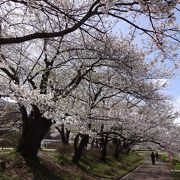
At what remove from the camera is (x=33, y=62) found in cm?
1922

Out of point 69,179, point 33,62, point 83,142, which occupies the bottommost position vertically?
point 69,179

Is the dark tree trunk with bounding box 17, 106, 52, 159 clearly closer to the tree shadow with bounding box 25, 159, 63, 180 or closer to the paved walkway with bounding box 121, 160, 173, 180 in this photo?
the tree shadow with bounding box 25, 159, 63, 180

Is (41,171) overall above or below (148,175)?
above

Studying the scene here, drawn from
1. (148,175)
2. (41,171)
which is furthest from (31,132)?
(148,175)

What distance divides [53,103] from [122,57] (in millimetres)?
3245

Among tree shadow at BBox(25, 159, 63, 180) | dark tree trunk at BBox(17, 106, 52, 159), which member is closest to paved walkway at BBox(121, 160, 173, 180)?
tree shadow at BBox(25, 159, 63, 180)

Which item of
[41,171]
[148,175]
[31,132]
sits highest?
[31,132]

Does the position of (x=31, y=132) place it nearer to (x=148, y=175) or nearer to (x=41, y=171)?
(x=41, y=171)

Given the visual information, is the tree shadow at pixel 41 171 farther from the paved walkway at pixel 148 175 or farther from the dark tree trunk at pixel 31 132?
the paved walkway at pixel 148 175

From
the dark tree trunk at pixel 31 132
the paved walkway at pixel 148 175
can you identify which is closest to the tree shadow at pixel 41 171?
the dark tree trunk at pixel 31 132

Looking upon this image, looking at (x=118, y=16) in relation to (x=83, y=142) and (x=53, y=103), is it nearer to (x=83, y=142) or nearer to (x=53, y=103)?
(x=53, y=103)

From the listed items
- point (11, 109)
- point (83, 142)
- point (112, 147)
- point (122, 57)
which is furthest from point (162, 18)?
point (112, 147)

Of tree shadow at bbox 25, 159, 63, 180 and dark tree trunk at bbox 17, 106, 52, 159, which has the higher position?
dark tree trunk at bbox 17, 106, 52, 159

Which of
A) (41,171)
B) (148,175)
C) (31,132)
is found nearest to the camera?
(41,171)
